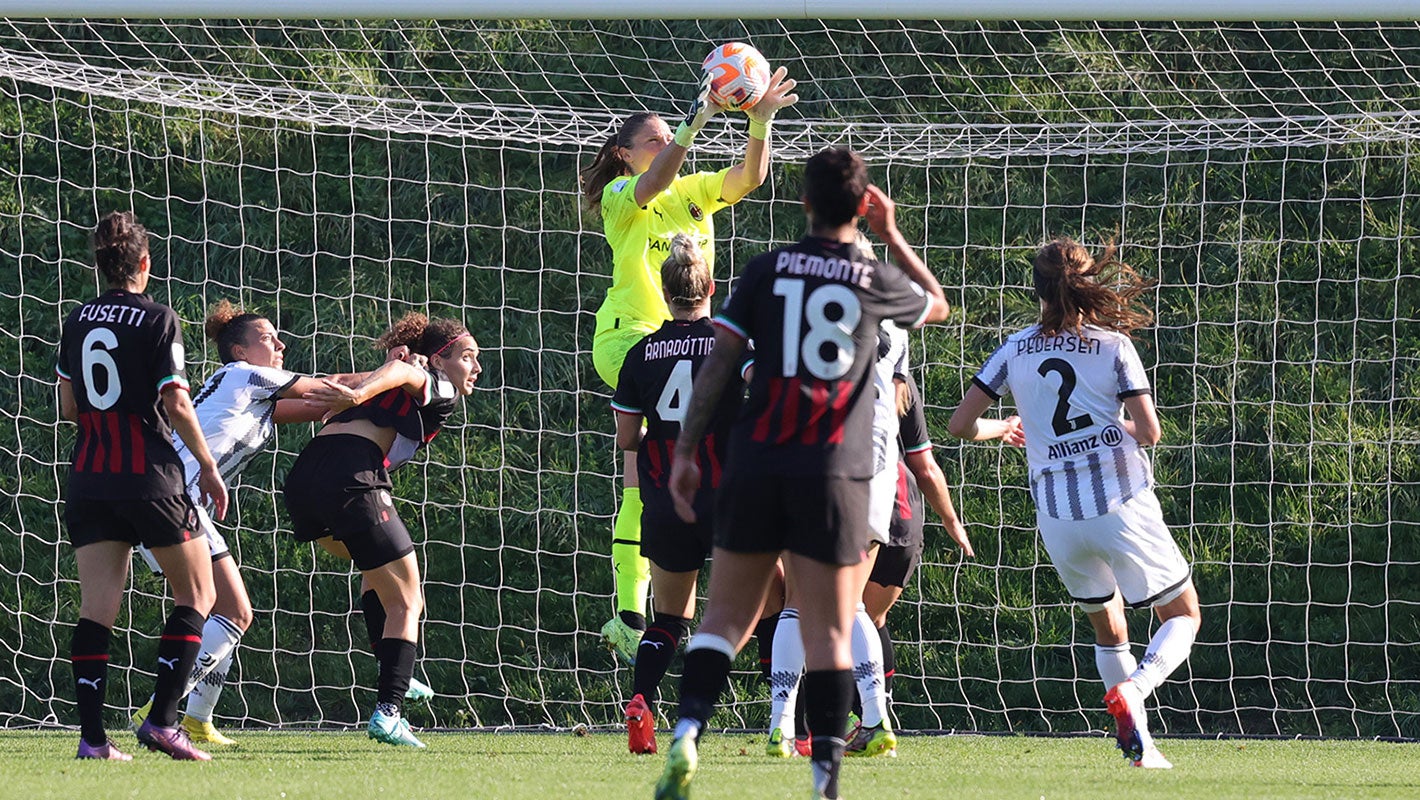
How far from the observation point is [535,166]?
1043 cm

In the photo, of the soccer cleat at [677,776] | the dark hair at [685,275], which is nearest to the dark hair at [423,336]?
the dark hair at [685,275]

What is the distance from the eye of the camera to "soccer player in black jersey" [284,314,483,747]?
5.93 meters

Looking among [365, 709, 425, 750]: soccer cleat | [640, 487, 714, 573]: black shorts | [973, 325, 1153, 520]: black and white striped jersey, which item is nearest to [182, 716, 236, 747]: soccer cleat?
[365, 709, 425, 750]: soccer cleat

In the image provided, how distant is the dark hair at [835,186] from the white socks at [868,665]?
5.81 ft

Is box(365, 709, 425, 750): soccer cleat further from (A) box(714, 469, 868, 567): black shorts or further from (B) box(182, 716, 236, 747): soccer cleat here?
(A) box(714, 469, 868, 567): black shorts

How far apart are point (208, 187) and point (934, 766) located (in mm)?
6418

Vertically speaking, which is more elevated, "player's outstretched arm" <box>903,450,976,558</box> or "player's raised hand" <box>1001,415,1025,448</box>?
"player's raised hand" <box>1001,415,1025,448</box>

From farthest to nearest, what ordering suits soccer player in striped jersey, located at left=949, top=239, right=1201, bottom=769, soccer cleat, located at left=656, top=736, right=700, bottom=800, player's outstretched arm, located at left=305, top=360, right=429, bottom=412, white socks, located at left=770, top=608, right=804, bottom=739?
player's outstretched arm, located at left=305, top=360, right=429, bottom=412
white socks, located at left=770, top=608, right=804, bottom=739
soccer player in striped jersey, located at left=949, top=239, right=1201, bottom=769
soccer cleat, located at left=656, top=736, right=700, bottom=800

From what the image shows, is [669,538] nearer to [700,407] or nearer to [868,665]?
[868,665]

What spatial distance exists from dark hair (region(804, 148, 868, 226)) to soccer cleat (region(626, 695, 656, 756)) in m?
2.20

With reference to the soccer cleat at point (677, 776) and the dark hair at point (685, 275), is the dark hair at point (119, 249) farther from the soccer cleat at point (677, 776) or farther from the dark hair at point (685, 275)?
the soccer cleat at point (677, 776)

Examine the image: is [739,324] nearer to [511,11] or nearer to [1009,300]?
[511,11]

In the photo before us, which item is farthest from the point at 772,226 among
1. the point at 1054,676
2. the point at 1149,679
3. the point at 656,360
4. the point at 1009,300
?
the point at 1149,679

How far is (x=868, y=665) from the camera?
5566 millimetres
